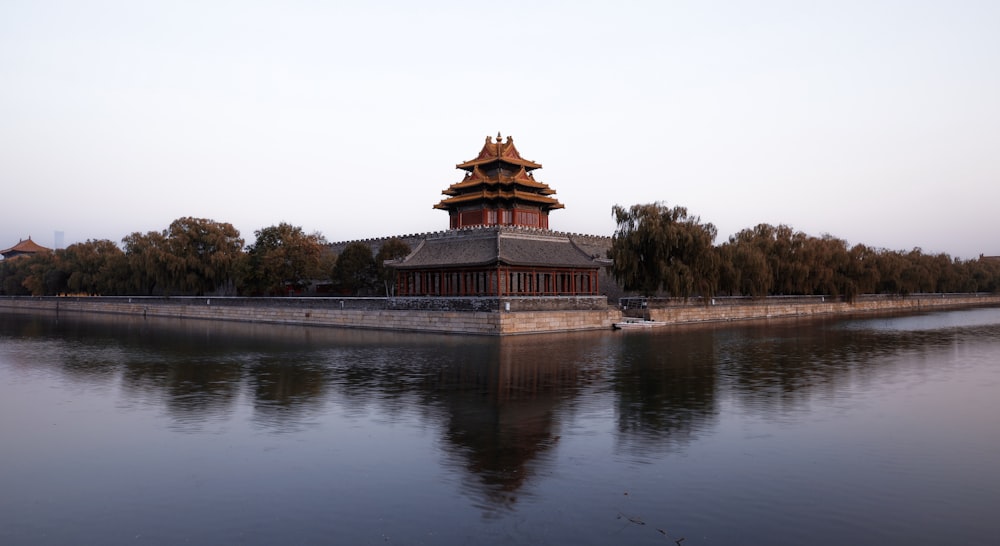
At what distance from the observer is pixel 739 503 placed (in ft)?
28.4

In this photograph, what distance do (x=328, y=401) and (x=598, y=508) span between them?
9231 mm

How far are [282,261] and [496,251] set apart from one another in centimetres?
1915

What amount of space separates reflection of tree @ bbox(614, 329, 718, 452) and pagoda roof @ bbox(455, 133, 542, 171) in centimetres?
2028

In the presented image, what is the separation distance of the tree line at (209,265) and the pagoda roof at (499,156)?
25.7 feet

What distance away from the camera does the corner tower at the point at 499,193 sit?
150 ft

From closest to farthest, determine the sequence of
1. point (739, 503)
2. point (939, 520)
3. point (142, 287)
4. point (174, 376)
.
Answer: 1. point (939, 520)
2. point (739, 503)
3. point (174, 376)
4. point (142, 287)

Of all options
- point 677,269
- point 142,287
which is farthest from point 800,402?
point 142,287

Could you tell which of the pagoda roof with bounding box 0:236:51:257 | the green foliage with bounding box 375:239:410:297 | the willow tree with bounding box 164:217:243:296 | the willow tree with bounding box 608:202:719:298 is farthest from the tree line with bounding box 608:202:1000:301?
the pagoda roof with bounding box 0:236:51:257

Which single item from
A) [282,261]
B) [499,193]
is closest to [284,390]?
[499,193]

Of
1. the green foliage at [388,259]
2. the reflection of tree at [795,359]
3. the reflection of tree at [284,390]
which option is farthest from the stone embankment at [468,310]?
the reflection of tree at [284,390]

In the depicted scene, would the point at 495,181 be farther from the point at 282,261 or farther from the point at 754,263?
the point at 754,263

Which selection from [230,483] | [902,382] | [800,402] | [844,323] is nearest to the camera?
[230,483]

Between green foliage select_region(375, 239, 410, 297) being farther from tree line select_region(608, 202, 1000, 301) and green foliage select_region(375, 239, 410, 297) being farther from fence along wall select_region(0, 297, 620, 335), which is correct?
tree line select_region(608, 202, 1000, 301)

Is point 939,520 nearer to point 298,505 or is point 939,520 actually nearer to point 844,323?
point 298,505
